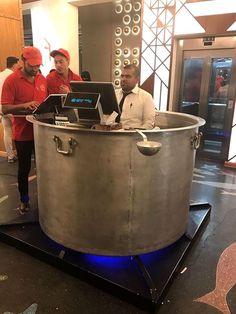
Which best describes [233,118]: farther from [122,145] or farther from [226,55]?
[122,145]

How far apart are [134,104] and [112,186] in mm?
996

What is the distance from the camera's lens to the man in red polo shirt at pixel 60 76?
290 cm

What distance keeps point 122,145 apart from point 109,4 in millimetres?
5709

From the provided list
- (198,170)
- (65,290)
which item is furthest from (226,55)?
(65,290)

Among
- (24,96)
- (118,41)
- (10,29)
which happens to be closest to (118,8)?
(118,41)

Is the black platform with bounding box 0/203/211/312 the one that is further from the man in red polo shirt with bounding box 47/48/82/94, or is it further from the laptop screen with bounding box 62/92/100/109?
the man in red polo shirt with bounding box 47/48/82/94

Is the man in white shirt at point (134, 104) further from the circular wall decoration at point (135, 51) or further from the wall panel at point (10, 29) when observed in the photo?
the circular wall decoration at point (135, 51)

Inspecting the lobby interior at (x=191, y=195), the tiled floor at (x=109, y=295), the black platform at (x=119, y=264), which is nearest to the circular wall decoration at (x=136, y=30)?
the lobby interior at (x=191, y=195)

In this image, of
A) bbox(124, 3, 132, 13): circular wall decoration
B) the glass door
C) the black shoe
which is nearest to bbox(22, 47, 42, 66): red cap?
the black shoe

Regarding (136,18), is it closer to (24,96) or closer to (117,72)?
(117,72)

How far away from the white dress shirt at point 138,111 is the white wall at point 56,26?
12.8 feet

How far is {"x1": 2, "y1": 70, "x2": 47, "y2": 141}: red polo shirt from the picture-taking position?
2.65m

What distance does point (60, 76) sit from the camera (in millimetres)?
3012

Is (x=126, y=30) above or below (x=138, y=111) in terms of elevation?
above
